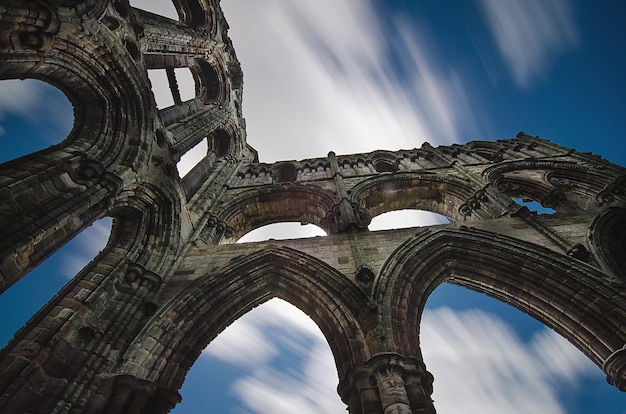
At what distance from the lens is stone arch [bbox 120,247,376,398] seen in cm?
612

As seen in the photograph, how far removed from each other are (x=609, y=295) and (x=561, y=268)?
87 centimetres

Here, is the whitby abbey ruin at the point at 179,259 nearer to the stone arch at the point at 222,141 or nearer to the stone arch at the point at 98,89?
A: the stone arch at the point at 98,89

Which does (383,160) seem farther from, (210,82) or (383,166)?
(210,82)

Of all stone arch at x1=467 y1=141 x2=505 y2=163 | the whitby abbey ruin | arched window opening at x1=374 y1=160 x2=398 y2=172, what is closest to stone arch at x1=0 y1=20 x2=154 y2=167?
the whitby abbey ruin

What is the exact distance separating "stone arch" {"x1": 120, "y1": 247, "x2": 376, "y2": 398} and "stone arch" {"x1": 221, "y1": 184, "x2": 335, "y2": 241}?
428 cm

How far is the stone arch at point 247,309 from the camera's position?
6117mm

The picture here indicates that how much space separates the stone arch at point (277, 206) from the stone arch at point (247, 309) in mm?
4278

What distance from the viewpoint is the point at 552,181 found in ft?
42.7

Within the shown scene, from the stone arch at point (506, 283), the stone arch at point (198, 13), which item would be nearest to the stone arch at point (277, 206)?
the stone arch at point (506, 283)

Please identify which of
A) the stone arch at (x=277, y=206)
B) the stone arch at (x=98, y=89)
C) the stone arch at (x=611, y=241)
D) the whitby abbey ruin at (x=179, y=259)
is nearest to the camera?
the whitby abbey ruin at (x=179, y=259)

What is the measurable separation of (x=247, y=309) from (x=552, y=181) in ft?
37.1

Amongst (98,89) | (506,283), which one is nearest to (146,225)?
(98,89)

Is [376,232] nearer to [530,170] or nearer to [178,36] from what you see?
[530,170]

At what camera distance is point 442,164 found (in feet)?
45.9
